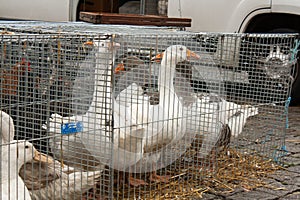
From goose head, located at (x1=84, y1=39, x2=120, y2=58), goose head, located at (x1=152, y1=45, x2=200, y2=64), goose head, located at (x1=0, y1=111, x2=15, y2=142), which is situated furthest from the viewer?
goose head, located at (x1=152, y1=45, x2=200, y2=64)

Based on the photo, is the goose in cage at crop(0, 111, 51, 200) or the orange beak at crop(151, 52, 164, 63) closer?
the goose in cage at crop(0, 111, 51, 200)

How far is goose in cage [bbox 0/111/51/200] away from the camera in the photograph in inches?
127

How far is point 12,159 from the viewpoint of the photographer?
3.34 metres

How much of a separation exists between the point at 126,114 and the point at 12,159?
3.38 feet

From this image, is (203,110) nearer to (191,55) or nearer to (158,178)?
(191,55)

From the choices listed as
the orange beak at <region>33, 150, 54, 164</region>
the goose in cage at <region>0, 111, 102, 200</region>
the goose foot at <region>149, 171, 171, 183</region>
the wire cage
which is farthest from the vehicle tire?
the orange beak at <region>33, 150, 54, 164</region>

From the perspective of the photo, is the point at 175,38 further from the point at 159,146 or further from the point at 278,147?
the point at 278,147

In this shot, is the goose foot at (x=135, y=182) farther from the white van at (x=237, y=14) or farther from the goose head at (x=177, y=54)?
the white van at (x=237, y=14)

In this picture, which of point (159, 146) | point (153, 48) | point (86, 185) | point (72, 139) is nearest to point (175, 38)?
point (153, 48)

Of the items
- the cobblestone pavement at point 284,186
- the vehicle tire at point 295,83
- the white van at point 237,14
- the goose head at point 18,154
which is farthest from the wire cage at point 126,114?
the vehicle tire at point 295,83

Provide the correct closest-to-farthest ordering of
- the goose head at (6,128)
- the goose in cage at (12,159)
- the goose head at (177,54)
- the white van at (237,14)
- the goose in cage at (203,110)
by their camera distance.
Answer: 1. the goose in cage at (12,159)
2. the goose head at (6,128)
3. the goose in cage at (203,110)
4. the goose head at (177,54)
5. the white van at (237,14)

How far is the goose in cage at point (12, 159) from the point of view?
10.6 feet

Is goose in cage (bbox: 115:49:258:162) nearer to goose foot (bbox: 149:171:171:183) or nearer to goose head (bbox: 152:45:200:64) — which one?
goose head (bbox: 152:45:200:64)

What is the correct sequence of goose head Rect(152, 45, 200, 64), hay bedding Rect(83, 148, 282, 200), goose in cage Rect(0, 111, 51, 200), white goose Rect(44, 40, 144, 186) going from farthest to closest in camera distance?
goose head Rect(152, 45, 200, 64) < hay bedding Rect(83, 148, 282, 200) < white goose Rect(44, 40, 144, 186) < goose in cage Rect(0, 111, 51, 200)
